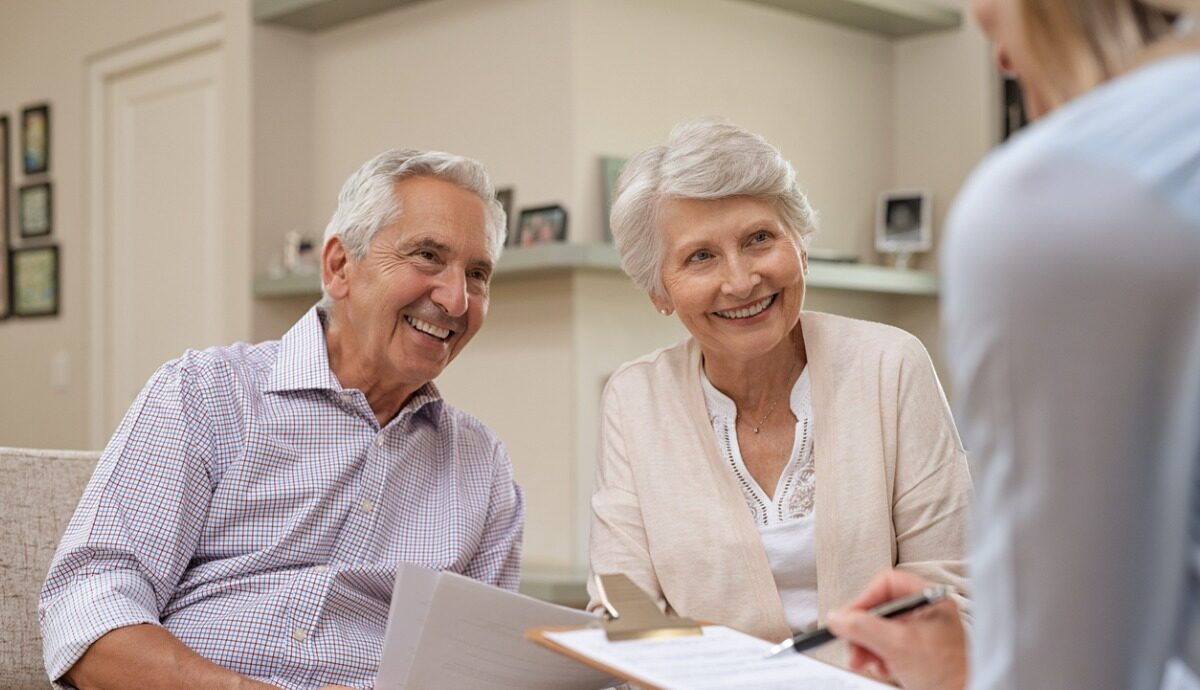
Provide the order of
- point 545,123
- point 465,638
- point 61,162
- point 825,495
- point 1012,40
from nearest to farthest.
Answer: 1. point 1012,40
2. point 465,638
3. point 825,495
4. point 545,123
5. point 61,162

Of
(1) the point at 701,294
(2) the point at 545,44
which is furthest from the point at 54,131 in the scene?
(1) the point at 701,294

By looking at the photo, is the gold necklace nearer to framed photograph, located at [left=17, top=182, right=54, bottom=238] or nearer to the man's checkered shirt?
the man's checkered shirt

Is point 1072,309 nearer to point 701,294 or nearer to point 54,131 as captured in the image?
point 701,294

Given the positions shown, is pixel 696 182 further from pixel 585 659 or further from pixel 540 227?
pixel 540 227

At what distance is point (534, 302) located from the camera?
12.8 ft

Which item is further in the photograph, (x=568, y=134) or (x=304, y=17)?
(x=304, y=17)

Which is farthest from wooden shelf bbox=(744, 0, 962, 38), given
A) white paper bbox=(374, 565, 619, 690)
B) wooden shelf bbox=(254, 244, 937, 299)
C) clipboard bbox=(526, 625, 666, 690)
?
clipboard bbox=(526, 625, 666, 690)

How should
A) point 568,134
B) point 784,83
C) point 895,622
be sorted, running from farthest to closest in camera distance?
point 784,83 < point 568,134 < point 895,622

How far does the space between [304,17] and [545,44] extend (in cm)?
98

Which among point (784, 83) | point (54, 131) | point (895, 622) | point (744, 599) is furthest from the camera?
point (54, 131)

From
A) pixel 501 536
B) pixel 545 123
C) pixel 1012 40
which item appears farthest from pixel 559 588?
pixel 1012 40

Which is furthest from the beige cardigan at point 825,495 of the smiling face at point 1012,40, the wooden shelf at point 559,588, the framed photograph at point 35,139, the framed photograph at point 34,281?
the framed photograph at point 35,139

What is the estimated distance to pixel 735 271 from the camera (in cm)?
170

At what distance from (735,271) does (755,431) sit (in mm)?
217
